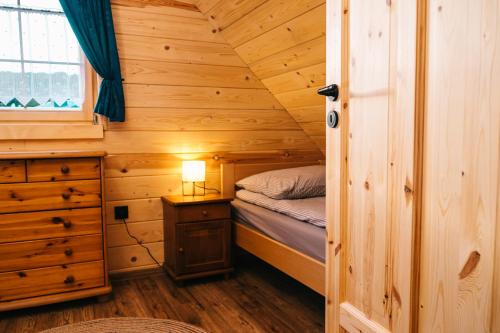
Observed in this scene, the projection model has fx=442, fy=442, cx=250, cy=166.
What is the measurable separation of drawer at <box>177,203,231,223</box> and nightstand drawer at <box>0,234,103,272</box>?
0.53m

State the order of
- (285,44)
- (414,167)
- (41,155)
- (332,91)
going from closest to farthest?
1. (414,167)
2. (332,91)
3. (41,155)
4. (285,44)

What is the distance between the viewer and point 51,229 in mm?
2422

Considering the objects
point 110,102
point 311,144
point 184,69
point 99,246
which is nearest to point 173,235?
point 99,246

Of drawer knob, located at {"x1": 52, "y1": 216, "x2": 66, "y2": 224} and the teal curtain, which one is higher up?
the teal curtain

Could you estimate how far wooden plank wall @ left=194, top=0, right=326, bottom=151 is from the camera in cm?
239

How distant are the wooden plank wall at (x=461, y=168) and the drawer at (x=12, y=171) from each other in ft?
6.83

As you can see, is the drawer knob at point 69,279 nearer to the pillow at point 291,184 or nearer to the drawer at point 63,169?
the drawer at point 63,169

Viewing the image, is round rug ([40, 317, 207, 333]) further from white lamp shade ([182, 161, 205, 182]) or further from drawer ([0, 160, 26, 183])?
white lamp shade ([182, 161, 205, 182])

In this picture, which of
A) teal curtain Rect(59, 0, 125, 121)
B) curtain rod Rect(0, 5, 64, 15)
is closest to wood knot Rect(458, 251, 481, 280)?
teal curtain Rect(59, 0, 125, 121)

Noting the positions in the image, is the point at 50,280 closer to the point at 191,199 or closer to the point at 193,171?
the point at 191,199

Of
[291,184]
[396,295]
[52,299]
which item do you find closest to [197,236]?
[291,184]

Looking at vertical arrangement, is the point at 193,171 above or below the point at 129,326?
above

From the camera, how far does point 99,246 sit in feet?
8.30

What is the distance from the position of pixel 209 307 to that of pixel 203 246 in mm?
486
